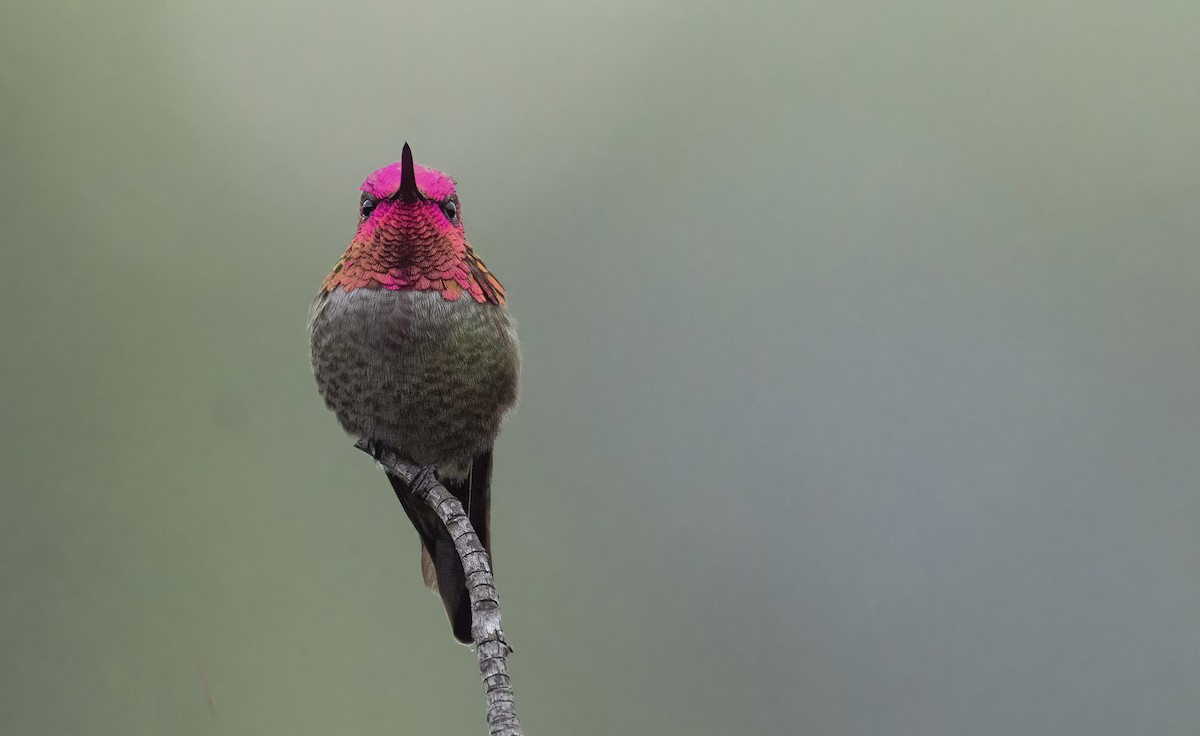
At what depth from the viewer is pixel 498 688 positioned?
3.84 feet

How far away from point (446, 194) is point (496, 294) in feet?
0.60

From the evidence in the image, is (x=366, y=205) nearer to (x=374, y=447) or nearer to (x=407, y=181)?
(x=407, y=181)

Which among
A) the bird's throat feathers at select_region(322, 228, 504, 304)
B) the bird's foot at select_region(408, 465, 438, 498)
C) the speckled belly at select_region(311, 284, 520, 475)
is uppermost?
the bird's throat feathers at select_region(322, 228, 504, 304)

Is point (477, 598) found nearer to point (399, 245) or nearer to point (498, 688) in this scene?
point (498, 688)

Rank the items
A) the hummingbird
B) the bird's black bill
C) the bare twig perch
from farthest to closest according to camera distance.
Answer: the hummingbird → the bird's black bill → the bare twig perch

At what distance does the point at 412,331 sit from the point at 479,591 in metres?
0.40

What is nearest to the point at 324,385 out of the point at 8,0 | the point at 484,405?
the point at 484,405

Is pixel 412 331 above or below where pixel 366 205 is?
below

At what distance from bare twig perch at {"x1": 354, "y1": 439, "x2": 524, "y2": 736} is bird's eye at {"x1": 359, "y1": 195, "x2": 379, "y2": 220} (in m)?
0.35

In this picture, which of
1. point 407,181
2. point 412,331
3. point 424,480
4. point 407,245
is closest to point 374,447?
point 424,480

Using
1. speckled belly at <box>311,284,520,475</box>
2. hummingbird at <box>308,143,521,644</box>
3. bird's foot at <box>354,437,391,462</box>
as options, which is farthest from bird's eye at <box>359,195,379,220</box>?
bird's foot at <box>354,437,391,462</box>

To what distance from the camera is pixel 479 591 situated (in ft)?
4.20

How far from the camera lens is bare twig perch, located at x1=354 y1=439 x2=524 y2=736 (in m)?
1.15

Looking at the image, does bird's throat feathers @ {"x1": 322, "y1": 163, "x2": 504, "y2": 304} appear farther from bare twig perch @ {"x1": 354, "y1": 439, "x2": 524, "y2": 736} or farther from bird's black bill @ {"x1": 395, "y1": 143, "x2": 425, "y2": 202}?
bare twig perch @ {"x1": 354, "y1": 439, "x2": 524, "y2": 736}
